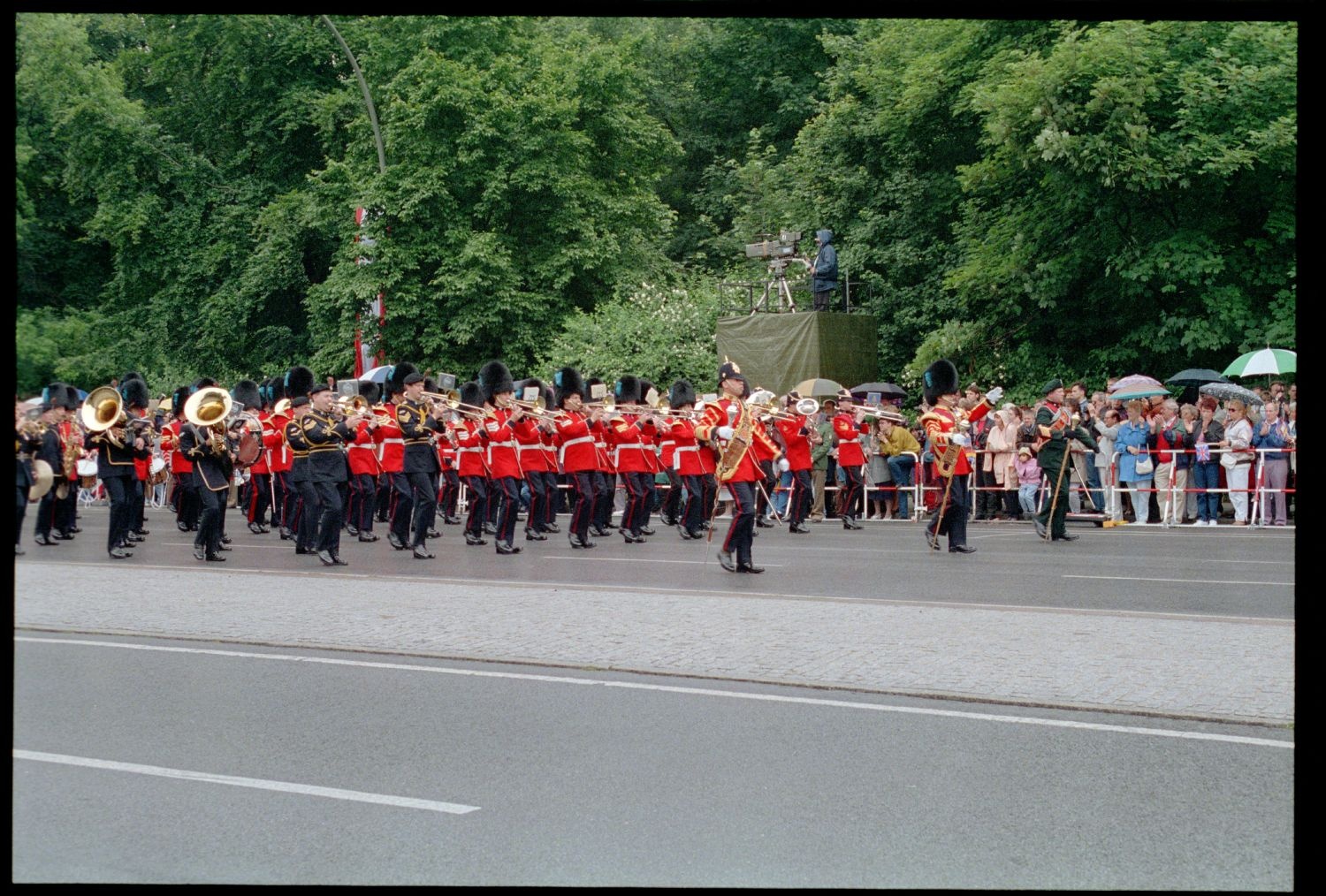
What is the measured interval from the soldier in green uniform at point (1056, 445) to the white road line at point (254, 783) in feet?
45.1

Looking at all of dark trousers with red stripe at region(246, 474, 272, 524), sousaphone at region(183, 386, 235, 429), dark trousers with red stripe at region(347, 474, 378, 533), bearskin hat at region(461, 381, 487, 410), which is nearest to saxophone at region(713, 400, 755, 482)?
sousaphone at region(183, 386, 235, 429)

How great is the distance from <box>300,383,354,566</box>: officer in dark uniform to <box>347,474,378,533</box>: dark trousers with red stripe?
341cm

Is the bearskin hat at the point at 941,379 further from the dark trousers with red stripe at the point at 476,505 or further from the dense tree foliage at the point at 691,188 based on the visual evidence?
the dense tree foliage at the point at 691,188

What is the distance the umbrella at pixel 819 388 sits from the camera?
27453 millimetres

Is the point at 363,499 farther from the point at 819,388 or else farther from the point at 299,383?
the point at 819,388

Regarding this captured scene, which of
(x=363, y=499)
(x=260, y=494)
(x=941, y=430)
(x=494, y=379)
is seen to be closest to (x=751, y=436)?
(x=941, y=430)

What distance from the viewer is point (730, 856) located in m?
5.58

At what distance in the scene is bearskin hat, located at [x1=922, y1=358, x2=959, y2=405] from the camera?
57.3ft

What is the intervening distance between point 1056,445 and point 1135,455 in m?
2.66

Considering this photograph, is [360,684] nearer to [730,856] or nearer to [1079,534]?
[730,856]

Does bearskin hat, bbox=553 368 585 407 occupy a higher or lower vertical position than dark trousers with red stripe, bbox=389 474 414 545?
higher

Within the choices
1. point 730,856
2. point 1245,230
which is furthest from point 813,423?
point 730,856

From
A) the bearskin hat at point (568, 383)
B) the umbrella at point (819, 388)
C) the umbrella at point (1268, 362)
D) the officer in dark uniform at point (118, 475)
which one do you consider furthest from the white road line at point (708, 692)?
the umbrella at point (819, 388)

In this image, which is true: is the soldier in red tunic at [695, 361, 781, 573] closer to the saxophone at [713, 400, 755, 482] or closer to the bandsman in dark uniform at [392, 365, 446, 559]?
the saxophone at [713, 400, 755, 482]
